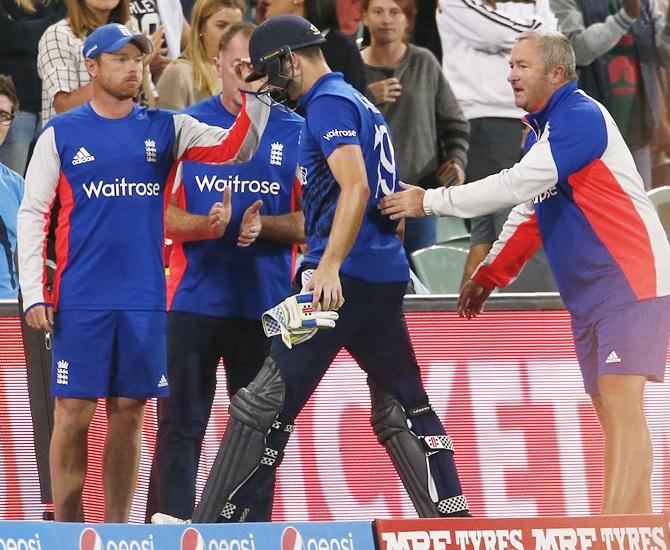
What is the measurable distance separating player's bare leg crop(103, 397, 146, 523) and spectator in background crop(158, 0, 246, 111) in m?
2.37

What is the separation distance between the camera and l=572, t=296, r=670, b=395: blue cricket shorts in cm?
583

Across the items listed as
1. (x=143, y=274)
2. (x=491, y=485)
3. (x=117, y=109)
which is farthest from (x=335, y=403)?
(x=117, y=109)

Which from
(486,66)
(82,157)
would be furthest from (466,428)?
(486,66)

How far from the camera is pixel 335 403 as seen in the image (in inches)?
287

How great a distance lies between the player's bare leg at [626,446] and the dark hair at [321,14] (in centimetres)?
333

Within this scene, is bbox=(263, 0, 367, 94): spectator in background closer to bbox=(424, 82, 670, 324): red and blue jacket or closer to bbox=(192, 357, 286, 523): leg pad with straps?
bbox=(424, 82, 670, 324): red and blue jacket

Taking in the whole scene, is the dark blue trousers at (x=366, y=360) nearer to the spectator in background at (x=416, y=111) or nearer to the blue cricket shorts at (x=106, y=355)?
the blue cricket shorts at (x=106, y=355)

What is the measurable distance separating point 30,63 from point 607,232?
412 centimetres

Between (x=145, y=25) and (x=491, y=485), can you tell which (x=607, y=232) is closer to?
(x=491, y=485)

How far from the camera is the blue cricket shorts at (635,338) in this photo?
583 cm

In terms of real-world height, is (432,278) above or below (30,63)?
below

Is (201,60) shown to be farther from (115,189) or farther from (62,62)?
(115,189)

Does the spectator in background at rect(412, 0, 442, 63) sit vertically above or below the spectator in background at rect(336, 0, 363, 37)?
below

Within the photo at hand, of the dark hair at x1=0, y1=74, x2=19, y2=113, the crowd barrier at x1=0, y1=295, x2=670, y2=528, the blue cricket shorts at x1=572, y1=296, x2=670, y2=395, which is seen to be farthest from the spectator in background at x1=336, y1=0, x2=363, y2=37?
the blue cricket shorts at x1=572, y1=296, x2=670, y2=395
